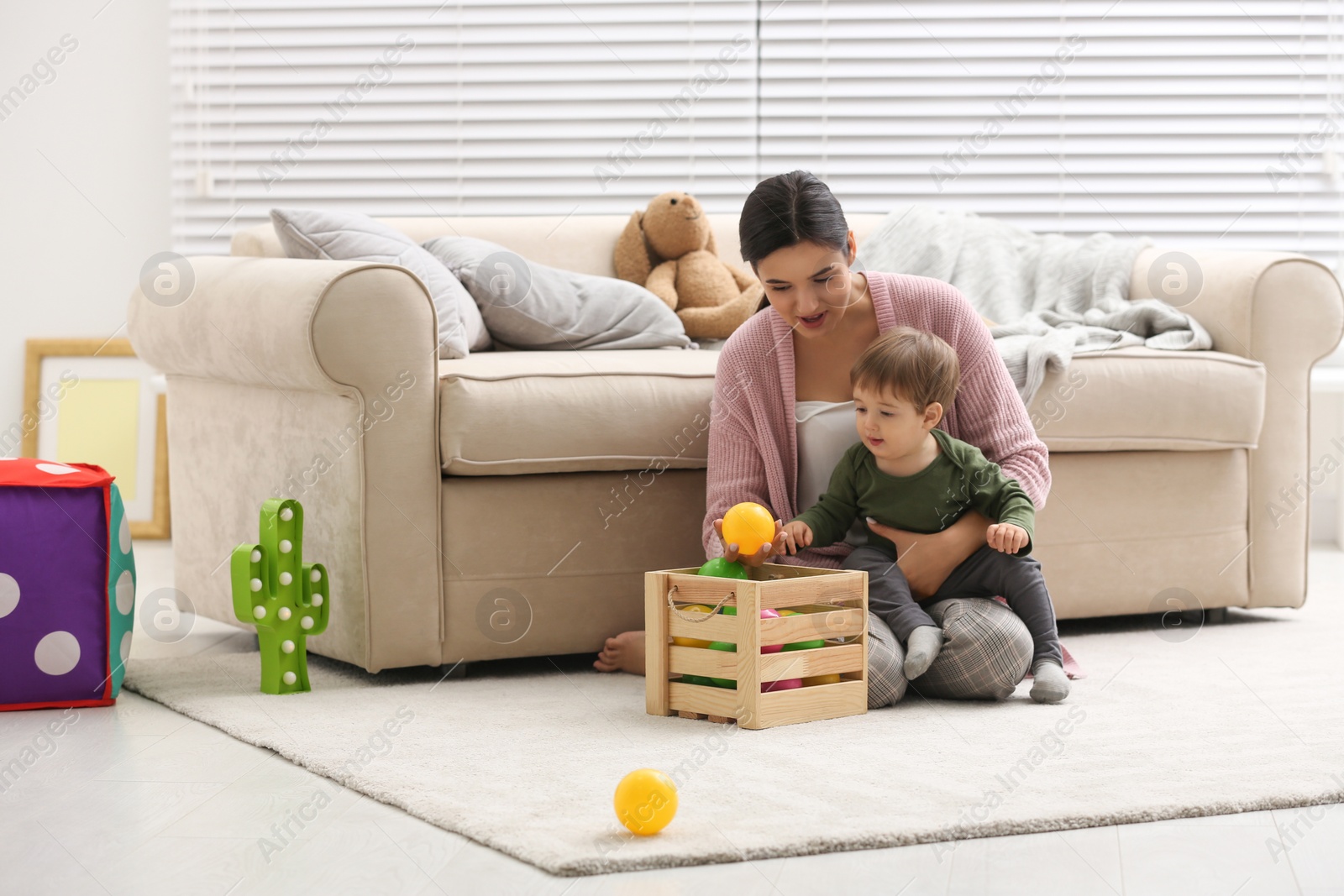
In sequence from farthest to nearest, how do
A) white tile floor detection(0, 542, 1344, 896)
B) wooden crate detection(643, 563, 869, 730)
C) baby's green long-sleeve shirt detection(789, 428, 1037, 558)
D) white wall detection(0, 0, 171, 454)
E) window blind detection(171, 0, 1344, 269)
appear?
window blind detection(171, 0, 1344, 269) < white wall detection(0, 0, 171, 454) < baby's green long-sleeve shirt detection(789, 428, 1037, 558) < wooden crate detection(643, 563, 869, 730) < white tile floor detection(0, 542, 1344, 896)

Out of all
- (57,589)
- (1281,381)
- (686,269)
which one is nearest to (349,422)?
(57,589)

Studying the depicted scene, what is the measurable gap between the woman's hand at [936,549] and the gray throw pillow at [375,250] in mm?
834

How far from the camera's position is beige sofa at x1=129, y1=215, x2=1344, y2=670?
1952 mm

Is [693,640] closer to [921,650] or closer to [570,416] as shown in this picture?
[921,650]

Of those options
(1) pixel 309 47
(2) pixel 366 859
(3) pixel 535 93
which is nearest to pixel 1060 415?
(2) pixel 366 859

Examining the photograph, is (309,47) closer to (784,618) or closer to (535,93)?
(535,93)

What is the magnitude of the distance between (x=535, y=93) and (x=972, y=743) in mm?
2686

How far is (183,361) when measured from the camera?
7.47 feet

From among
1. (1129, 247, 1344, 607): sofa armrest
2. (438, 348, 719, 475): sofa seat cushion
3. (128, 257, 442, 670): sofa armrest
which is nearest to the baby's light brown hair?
(438, 348, 719, 475): sofa seat cushion

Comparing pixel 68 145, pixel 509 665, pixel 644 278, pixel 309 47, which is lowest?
pixel 509 665

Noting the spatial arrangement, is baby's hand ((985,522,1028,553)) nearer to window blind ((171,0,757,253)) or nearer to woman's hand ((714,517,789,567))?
woman's hand ((714,517,789,567))

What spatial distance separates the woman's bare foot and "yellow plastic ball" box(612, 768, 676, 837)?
31.6 inches

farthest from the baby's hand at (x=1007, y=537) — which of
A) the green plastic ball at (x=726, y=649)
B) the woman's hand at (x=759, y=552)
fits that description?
the green plastic ball at (x=726, y=649)

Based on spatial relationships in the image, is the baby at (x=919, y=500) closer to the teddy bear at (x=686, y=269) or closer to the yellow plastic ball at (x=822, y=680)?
the yellow plastic ball at (x=822, y=680)
